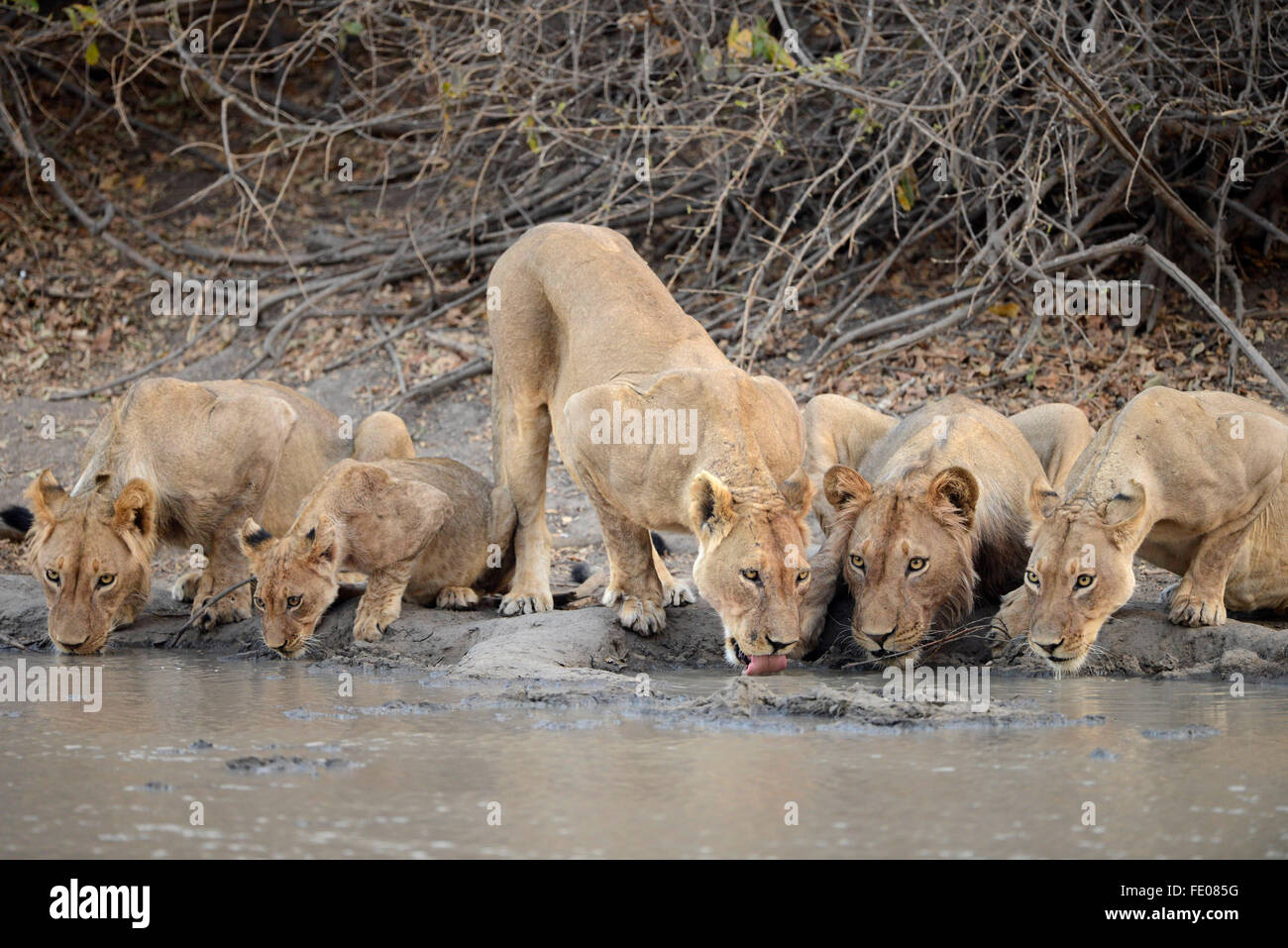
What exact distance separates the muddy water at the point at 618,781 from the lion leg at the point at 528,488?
1.83m

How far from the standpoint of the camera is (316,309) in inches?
516

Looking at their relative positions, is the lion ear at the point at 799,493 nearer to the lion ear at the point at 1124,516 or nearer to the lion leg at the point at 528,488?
the lion ear at the point at 1124,516

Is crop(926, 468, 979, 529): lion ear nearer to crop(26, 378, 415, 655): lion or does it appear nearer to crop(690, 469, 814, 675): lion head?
crop(690, 469, 814, 675): lion head

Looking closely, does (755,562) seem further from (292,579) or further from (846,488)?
(292,579)

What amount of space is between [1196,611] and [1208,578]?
0.54 ft

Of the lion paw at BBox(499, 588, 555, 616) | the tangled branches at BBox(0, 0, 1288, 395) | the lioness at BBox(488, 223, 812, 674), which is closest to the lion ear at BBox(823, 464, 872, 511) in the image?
the lioness at BBox(488, 223, 812, 674)

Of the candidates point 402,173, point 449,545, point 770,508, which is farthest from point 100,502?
point 402,173

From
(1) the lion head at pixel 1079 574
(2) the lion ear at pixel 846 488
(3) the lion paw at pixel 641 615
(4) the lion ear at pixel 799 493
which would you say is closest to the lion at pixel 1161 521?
(1) the lion head at pixel 1079 574

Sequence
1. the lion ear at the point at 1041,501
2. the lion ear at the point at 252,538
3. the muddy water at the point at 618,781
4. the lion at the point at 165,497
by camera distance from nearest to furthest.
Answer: the muddy water at the point at 618,781, the lion ear at the point at 1041,501, the lion ear at the point at 252,538, the lion at the point at 165,497

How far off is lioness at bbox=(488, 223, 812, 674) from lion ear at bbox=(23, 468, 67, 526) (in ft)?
6.91

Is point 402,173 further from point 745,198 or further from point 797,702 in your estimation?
point 797,702

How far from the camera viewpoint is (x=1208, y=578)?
21.4 ft

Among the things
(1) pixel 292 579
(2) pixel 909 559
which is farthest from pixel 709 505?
(1) pixel 292 579

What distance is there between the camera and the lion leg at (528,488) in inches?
296
